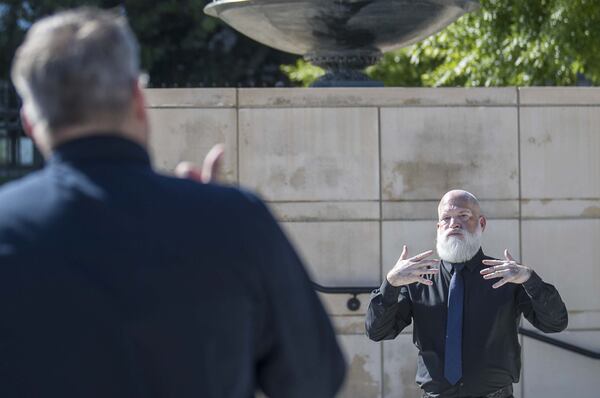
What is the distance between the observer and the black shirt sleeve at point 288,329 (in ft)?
7.71

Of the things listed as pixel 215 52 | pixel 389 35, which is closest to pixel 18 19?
pixel 215 52

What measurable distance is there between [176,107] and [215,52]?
1718cm

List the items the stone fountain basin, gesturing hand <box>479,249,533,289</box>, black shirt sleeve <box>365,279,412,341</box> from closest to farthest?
1. gesturing hand <box>479,249,533,289</box>
2. black shirt sleeve <box>365,279,412,341</box>
3. the stone fountain basin

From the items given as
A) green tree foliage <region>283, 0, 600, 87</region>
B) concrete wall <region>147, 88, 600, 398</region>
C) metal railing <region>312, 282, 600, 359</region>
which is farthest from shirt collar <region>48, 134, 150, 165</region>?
green tree foliage <region>283, 0, 600, 87</region>

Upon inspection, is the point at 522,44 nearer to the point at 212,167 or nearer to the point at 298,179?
the point at 298,179

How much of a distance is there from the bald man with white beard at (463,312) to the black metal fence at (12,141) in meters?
8.93

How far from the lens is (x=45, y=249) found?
222 cm

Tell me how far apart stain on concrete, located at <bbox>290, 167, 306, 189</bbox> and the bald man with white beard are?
2.23 metres

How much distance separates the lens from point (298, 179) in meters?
7.50

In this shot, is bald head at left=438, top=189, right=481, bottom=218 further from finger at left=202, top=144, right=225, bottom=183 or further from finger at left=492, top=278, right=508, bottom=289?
finger at left=202, top=144, right=225, bottom=183

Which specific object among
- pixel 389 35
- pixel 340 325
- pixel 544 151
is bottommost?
pixel 340 325

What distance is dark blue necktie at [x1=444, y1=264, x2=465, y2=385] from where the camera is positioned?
5.11 metres

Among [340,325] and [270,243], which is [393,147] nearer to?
[340,325]

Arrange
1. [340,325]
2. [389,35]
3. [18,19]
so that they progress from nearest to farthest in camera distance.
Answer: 1. [340,325]
2. [389,35]
3. [18,19]
